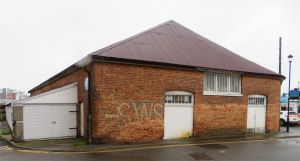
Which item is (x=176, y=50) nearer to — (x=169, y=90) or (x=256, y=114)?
(x=169, y=90)

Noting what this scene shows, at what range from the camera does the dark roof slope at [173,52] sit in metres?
12.6

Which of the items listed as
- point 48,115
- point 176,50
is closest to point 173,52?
point 176,50

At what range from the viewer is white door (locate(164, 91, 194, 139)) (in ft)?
44.1

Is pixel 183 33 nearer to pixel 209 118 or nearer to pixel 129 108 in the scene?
pixel 209 118

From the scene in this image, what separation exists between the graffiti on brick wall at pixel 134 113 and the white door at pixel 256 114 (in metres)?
6.62

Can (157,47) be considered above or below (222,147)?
above

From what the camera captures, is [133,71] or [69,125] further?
[69,125]

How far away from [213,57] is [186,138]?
5.42 m

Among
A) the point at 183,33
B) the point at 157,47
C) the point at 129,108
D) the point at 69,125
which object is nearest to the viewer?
the point at 129,108

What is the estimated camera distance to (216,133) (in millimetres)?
14797

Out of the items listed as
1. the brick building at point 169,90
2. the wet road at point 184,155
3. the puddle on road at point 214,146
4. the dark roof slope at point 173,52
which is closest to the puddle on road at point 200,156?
the wet road at point 184,155

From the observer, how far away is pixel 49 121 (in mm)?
12914

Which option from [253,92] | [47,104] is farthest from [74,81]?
[253,92]

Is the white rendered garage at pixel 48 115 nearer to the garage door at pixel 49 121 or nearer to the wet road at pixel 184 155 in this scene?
the garage door at pixel 49 121
